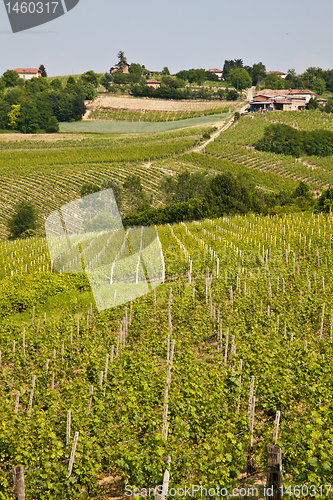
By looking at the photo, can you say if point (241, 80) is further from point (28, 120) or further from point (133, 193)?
point (133, 193)

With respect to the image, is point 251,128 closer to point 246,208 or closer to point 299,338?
point 246,208

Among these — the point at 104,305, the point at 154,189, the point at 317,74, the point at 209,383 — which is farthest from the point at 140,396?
the point at 317,74

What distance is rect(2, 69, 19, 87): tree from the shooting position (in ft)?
430

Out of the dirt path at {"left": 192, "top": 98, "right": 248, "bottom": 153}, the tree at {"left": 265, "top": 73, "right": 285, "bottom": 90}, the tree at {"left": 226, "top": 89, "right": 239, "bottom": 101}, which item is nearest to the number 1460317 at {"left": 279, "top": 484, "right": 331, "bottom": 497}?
the dirt path at {"left": 192, "top": 98, "right": 248, "bottom": 153}

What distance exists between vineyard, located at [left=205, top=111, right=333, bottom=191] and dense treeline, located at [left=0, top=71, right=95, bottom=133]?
39.3 m

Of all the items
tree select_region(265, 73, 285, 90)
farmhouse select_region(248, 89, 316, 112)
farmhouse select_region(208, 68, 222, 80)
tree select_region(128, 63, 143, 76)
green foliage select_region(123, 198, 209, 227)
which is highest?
tree select_region(128, 63, 143, 76)

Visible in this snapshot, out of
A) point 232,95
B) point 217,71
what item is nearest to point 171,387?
point 232,95

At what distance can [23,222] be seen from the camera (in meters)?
38.5

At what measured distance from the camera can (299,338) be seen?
970 cm

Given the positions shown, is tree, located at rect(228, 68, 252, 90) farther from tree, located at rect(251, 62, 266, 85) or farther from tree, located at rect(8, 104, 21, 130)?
tree, located at rect(8, 104, 21, 130)

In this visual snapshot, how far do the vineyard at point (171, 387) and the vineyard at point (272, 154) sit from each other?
43608 mm

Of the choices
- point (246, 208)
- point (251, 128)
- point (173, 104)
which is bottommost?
point (246, 208)

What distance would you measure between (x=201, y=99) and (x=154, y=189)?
71.1m

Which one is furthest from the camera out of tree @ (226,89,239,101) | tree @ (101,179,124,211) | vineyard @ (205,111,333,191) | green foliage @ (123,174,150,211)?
tree @ (226,89,239,101)
